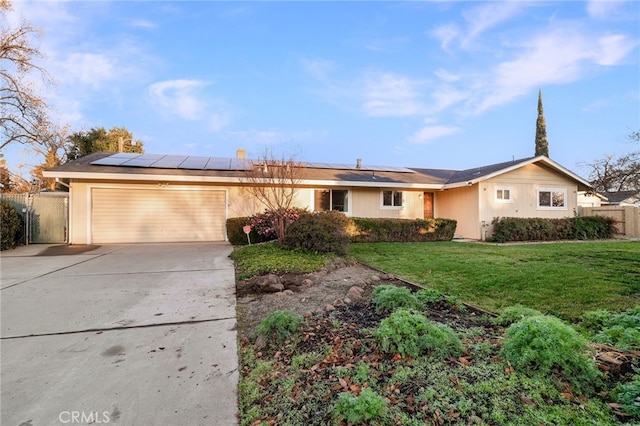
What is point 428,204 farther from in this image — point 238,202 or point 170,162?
point 170,162

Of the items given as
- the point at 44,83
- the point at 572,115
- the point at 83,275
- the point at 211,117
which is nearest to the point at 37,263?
the point at 83,275

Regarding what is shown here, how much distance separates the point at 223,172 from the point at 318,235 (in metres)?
6.32

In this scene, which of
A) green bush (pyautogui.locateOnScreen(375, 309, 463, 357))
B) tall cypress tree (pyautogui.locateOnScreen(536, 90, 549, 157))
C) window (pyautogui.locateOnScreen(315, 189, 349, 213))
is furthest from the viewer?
tall cypress tree (pyautogui.locateOnScreen(536, 90, 549, 157))

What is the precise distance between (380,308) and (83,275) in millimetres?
6232

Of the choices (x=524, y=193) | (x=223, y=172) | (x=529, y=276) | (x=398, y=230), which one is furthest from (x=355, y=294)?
(x=524, y=193)

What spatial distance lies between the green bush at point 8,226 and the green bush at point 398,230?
11.8 m

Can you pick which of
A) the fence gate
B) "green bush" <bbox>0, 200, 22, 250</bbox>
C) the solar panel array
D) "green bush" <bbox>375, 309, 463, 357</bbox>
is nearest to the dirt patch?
"green bush" <bbox>375, 309, 463, 357</bbox>

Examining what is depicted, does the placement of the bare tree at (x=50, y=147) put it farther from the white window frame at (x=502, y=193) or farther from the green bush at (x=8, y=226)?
the white window frame at (x=502, y=193)

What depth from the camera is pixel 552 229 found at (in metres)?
12.8

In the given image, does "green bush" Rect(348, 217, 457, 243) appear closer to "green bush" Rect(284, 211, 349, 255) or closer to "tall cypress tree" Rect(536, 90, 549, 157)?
"green bush" Rect(284, 211, 349, 255)

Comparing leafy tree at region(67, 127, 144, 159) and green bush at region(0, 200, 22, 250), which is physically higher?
leafy tree at region(67, 127, 144, 159)

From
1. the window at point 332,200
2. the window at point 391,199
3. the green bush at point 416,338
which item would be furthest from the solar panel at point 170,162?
the green bush at point 416,338

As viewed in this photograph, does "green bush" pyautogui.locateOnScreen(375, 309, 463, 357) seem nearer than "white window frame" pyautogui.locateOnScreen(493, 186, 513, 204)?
Yes

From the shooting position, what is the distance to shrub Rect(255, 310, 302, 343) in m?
3.04
